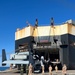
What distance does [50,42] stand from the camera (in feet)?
178

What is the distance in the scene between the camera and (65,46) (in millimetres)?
52000

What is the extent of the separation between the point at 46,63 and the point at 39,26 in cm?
1016

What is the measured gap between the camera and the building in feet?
170

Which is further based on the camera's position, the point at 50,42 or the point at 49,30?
the point at 49,30

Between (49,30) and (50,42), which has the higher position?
(49,30)

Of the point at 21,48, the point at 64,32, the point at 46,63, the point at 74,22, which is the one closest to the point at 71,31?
the point at 64,32

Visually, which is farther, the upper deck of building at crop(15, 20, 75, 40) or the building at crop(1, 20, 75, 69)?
the upper deck of building at crop(15, 20, 75, 40)

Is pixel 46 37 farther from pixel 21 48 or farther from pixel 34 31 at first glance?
pixel 21 48

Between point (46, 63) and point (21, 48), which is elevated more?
point (21, 48)

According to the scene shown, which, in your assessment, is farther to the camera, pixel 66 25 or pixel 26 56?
pixel 66 25

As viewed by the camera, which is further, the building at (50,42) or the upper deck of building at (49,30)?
the upper deck of building at (49,30)

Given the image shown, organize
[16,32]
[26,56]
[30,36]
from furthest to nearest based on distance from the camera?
[16,32], [30,36], [26,56]

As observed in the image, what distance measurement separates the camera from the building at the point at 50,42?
A: 170 feet

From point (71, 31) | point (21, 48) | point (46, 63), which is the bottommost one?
point (46, 63)
